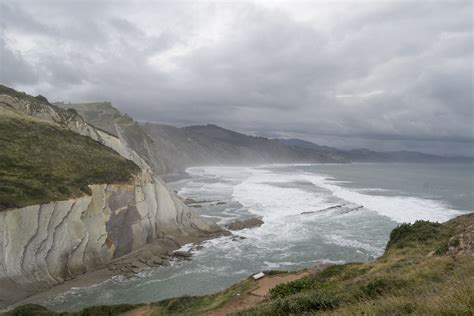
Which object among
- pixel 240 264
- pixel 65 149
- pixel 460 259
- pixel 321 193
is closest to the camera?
pixel 460 259

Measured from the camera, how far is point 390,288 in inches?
417

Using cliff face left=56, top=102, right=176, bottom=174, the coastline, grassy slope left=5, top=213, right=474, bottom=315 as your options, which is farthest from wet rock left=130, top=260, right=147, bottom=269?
cliff face left=56, top=102, right=176, bottom=174

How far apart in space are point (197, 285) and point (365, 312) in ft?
68.4

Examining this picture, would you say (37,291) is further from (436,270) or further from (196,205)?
(196,205)

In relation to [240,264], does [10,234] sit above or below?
above

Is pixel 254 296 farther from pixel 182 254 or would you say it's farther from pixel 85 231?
pixel 85 231

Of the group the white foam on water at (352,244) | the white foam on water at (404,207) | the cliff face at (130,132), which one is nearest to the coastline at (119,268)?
the white foam on water at (352,244)

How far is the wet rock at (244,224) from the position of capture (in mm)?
40409

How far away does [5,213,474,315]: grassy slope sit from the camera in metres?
6.00

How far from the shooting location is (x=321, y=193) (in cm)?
6912

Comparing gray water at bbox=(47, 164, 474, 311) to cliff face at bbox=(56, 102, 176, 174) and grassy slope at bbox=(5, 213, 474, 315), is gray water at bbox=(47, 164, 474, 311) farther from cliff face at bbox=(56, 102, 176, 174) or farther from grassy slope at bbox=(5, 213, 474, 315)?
cliff face at bbox=(56, 102, 176, 174)

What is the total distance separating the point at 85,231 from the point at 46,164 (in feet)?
26.5

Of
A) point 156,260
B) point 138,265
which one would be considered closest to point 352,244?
point 156,260

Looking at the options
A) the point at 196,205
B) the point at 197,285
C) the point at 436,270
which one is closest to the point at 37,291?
the point at 197,285
